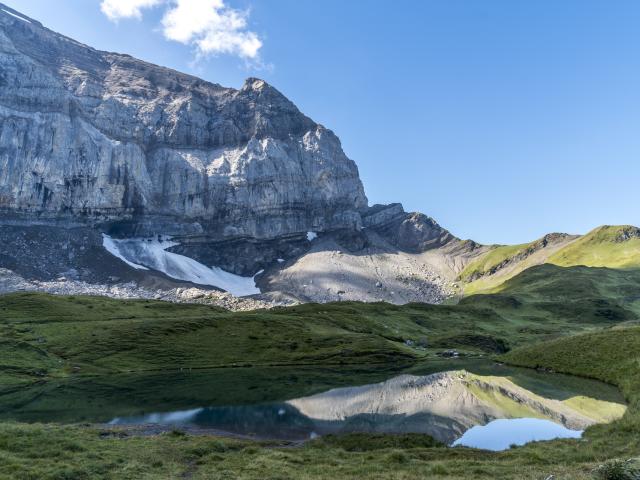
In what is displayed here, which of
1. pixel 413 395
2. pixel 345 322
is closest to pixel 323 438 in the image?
pixel 413 395

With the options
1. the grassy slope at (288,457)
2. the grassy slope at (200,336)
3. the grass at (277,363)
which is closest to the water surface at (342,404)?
the grass at (277,363)

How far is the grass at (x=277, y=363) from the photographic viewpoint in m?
29.4

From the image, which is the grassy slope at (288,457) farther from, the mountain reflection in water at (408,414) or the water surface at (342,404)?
the water surface at (342,404)

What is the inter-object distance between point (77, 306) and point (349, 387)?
339 feet

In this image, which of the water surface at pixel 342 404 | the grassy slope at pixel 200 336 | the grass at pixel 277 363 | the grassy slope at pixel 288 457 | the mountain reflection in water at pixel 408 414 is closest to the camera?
the grassy slope at pixel 288 457

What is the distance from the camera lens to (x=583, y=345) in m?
82.6

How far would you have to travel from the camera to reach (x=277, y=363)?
102125 millimetres

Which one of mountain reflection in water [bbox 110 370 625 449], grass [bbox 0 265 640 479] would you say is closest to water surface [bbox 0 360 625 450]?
mountain reflection in water [bbox 110 370 625 449]

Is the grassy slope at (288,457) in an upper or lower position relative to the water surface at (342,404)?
upper

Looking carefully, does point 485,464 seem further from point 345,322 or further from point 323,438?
point 345,322

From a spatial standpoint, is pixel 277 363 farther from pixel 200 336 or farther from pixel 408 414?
pixel 408 414

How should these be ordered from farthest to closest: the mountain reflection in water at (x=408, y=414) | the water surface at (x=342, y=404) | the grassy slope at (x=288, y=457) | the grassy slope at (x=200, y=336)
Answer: the grassy slope at (x=200, y=336) → the water surface at (x=342, y=404) → the mountain reflection in water at (x=408, y=414) → the grassy slope at (x=288, y=457)

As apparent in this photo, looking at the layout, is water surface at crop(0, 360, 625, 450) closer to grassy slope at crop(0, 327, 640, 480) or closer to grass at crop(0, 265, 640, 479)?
grass at crop(0, 265, 640, 479)

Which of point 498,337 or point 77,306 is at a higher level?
point 77,306
